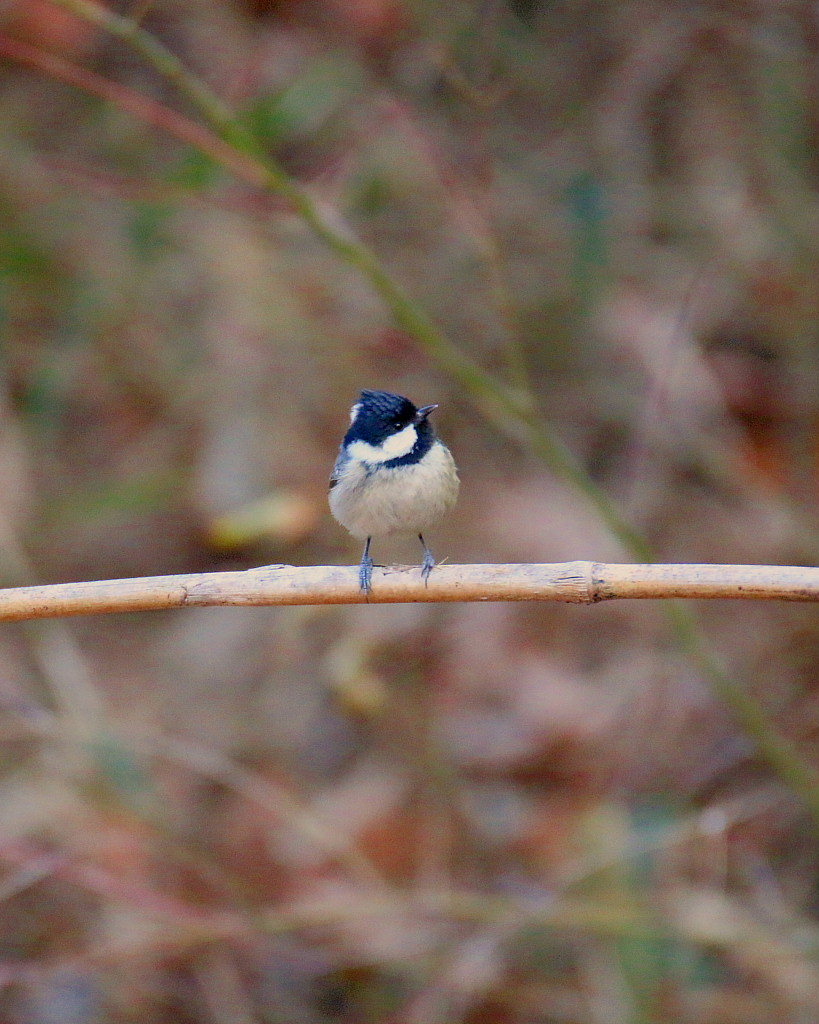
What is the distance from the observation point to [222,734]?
5.97 m

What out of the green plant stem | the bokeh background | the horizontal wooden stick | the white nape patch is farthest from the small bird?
the horizontal wooden stick

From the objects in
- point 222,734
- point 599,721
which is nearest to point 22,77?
point 222,734

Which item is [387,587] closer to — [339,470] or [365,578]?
[365,578]

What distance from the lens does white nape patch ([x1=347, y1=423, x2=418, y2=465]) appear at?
3439mm

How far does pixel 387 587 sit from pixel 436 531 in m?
3.36

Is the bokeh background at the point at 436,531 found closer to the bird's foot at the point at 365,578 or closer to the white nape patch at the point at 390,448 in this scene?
the white nape patch at the point at 390,448

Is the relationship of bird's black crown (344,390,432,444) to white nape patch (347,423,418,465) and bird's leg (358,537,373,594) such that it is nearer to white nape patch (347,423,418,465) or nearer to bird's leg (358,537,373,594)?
white nape patch (347,423,418,465)

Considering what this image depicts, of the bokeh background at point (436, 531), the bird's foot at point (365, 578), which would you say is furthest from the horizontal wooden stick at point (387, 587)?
the bokeh background at point (436, 531)

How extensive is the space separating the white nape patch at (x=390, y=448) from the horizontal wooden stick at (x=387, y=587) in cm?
85

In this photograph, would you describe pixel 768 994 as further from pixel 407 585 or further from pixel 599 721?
pixel 407 585

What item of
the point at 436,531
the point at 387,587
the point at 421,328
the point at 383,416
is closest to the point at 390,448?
the point at 383,416

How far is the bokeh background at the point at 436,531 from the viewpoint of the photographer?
4.56 m

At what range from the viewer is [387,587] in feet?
8.44

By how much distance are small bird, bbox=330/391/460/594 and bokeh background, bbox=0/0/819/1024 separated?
43cm
